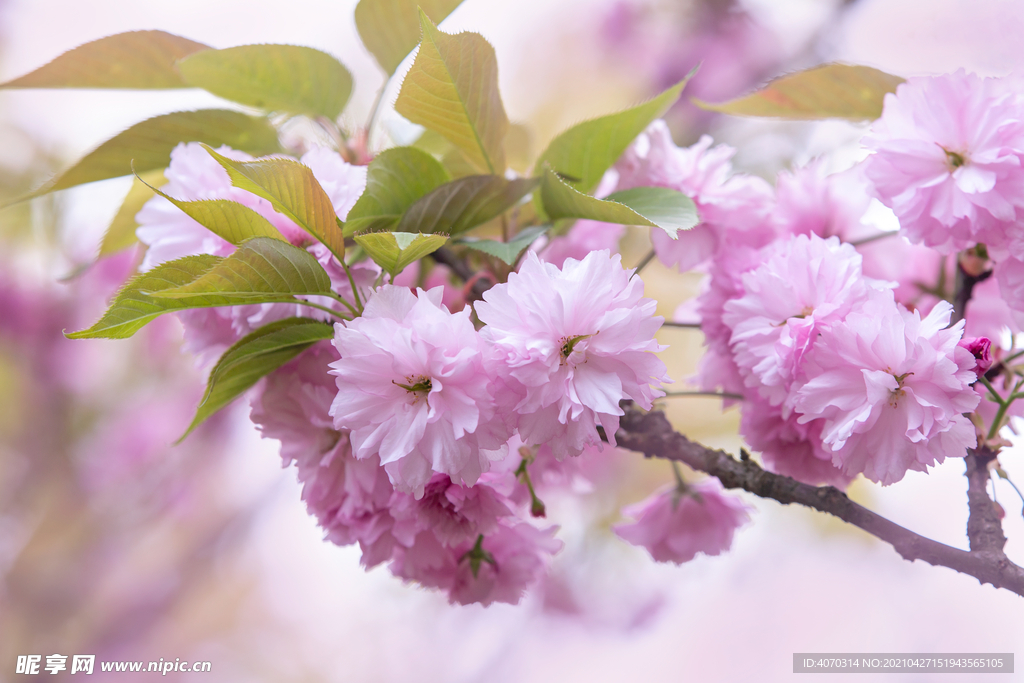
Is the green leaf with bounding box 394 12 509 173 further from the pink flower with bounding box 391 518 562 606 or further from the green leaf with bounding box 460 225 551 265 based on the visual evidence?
the pink flower with bounding box 391 518 562 606

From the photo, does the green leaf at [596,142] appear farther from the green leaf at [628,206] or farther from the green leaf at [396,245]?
the green leaf at [396,245]

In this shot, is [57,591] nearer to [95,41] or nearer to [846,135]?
[95,41]

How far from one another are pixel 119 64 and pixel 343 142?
0.50ft

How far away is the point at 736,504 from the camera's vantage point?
1.39 feet

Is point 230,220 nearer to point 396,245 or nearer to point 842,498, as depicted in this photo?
point 396,245

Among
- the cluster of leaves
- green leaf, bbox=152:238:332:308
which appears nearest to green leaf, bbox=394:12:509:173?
the cluster of leaves

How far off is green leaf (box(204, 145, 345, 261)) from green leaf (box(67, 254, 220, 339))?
0.12ft

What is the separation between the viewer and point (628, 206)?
12.6 inches

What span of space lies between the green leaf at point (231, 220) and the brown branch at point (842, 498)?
0.70ft

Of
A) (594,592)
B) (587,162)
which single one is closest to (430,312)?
(587,162)

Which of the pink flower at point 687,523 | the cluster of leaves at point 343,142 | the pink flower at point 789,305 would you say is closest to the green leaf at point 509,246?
the cluster of leaves at point 343,142

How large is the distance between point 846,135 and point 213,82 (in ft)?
2.43

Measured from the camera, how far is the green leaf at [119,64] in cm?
41

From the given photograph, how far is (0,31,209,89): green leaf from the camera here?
0.41 m
